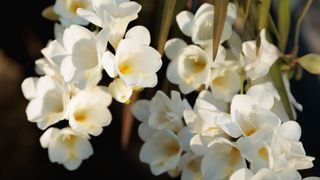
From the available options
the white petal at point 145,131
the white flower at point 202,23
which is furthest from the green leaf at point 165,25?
the white petal at point 145,131

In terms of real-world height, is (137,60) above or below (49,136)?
above

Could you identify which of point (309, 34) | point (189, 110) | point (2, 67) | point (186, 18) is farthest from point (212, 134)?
point (309, 34)

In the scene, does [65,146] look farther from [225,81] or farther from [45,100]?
[225,81]

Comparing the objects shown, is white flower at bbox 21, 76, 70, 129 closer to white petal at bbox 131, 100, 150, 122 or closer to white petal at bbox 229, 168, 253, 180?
white petal at bbox 131, 100, 150, 122

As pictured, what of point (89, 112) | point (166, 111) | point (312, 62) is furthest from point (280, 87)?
point (89, 112)

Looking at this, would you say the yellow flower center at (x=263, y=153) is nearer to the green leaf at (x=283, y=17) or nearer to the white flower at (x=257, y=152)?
the white flower at (x=257, y=152)

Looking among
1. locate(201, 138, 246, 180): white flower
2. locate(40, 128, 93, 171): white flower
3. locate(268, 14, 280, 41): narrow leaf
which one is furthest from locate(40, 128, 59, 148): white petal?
locate(268, 14, 280, 41): narrow leaf
